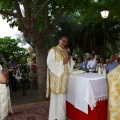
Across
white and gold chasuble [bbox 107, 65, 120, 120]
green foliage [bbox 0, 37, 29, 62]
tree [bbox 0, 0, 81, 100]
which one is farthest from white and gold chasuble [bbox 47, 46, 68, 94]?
green foliage [bbox 0, 37, 29, 62]

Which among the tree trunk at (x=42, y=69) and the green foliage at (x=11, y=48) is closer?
the tree trunk at (x=42, y=69)

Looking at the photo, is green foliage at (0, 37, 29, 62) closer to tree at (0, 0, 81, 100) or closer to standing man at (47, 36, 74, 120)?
tree at (0, 0, 81, 100)

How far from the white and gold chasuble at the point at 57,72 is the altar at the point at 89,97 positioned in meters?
0.22

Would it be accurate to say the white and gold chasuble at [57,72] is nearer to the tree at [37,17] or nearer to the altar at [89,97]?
the altar at [89,97]

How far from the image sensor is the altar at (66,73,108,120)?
12.9 ft

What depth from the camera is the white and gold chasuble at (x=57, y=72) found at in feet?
14.9

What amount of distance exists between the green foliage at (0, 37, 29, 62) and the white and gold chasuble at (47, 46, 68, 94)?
9196 millimetres

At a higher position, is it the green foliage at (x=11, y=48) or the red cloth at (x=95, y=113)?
the green foliage at (x=11, y=48)

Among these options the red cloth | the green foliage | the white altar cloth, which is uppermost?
the green foliage

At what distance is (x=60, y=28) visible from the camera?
16.3 m

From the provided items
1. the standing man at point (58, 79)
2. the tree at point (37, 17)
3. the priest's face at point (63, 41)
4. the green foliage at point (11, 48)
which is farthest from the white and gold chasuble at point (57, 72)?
the green foliage at point (11, 48)

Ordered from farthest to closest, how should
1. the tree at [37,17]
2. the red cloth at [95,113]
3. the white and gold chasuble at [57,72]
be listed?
1. the tree at [37,17]
2. the white and gold chasuble at [57,72]
3. the red cloth at [95,113]

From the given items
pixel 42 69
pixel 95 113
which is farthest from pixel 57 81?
pixel 42 69

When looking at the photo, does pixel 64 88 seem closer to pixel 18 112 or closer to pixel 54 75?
pixel 54 75
